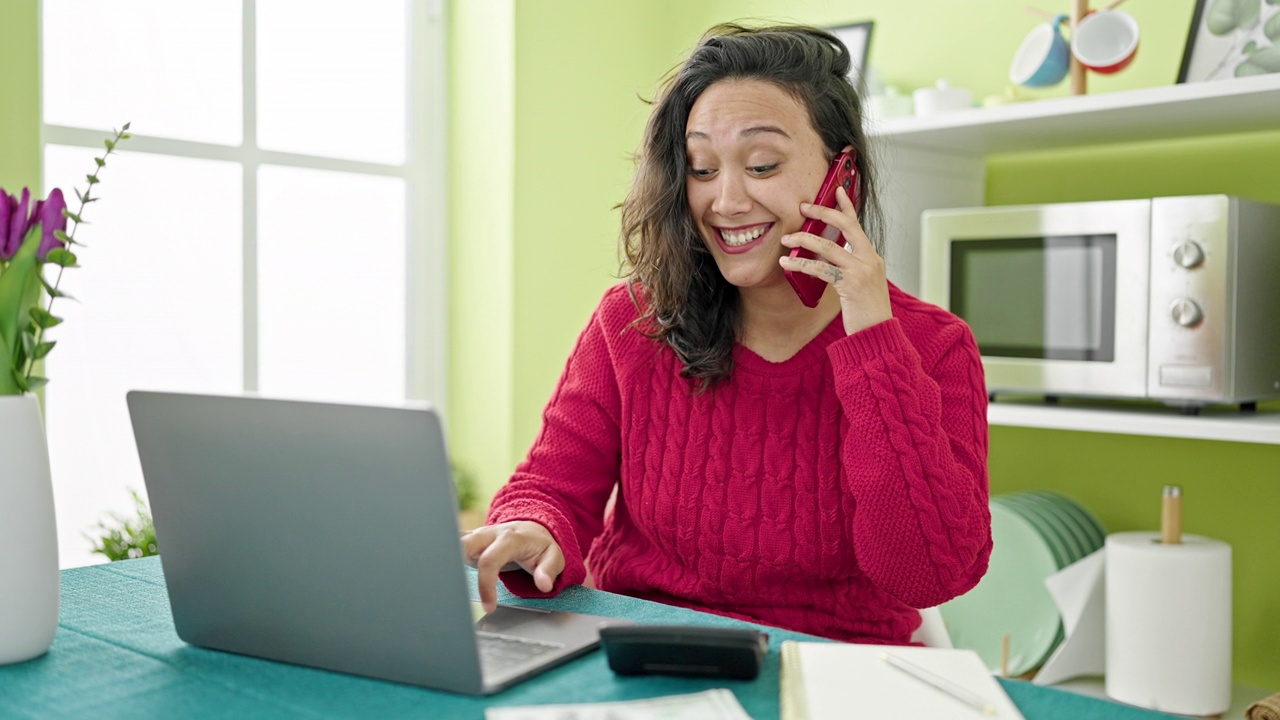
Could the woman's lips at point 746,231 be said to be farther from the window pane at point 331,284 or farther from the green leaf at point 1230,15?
the window pane at point 331,284

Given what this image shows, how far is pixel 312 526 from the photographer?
80 cm

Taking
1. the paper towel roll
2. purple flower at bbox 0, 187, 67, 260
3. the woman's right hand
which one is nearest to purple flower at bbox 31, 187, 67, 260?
purple flower at bbox 0, 187, 67, 260

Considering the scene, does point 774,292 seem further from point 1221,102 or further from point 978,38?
point 978,38

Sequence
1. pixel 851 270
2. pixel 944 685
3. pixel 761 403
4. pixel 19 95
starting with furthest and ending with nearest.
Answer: pixel 19 95, pixel 761 403, pixel 851 270, pixel 944 685

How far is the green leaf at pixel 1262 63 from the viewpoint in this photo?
1812 millimetres

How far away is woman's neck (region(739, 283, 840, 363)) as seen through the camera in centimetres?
139

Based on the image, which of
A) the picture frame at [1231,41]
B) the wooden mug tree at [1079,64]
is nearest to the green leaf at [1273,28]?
the picture frame at [1231,41]

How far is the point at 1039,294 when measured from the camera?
1982 millimetres

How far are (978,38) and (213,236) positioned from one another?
1694mm

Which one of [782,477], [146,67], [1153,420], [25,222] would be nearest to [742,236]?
[782,477]

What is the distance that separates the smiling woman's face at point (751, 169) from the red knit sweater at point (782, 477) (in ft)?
0.40

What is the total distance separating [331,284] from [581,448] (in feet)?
4.98

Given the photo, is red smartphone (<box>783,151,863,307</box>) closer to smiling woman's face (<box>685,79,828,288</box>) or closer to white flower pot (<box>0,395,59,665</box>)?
smiling woman's face (<box>685,79,828,288</box>)

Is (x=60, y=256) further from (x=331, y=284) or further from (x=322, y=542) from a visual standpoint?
(x=331, y=284)
